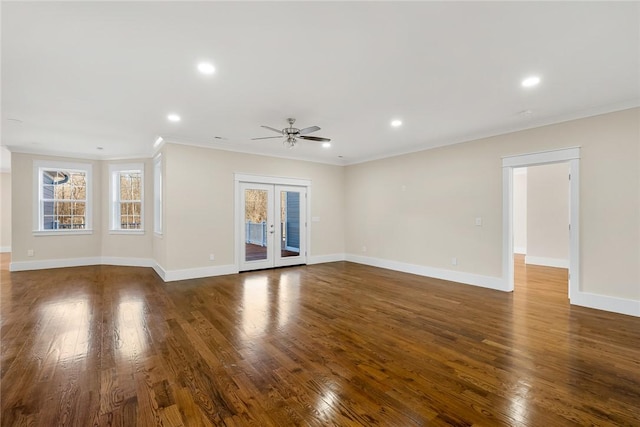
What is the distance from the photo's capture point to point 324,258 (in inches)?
301

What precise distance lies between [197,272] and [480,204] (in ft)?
18.4

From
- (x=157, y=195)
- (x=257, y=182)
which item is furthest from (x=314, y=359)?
(x=157, y=195)

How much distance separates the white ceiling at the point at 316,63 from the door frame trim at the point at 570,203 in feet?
1.76

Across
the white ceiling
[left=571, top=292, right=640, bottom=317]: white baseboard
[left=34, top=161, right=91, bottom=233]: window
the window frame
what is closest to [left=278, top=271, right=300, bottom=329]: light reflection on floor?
the white ceiling

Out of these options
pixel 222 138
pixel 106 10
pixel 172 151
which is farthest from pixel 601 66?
pixel 172 151

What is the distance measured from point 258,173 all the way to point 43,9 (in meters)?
4.55

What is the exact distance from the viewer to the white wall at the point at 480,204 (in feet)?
12.3

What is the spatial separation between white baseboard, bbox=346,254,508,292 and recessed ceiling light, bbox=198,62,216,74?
17.3ft

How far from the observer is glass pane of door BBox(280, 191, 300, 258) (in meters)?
6.97

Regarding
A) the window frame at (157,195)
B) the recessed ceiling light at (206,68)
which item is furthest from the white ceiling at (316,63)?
the window frame at (157,195)

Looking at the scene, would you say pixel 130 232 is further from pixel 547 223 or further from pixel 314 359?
pixel 547 223

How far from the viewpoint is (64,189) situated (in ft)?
23.2

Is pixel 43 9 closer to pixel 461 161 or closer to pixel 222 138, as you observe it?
pixel 222 138

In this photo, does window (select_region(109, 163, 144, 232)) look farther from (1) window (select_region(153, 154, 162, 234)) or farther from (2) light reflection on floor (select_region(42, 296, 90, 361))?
(2) light reflection on floor (select_region(42, 296, 90, 361))
